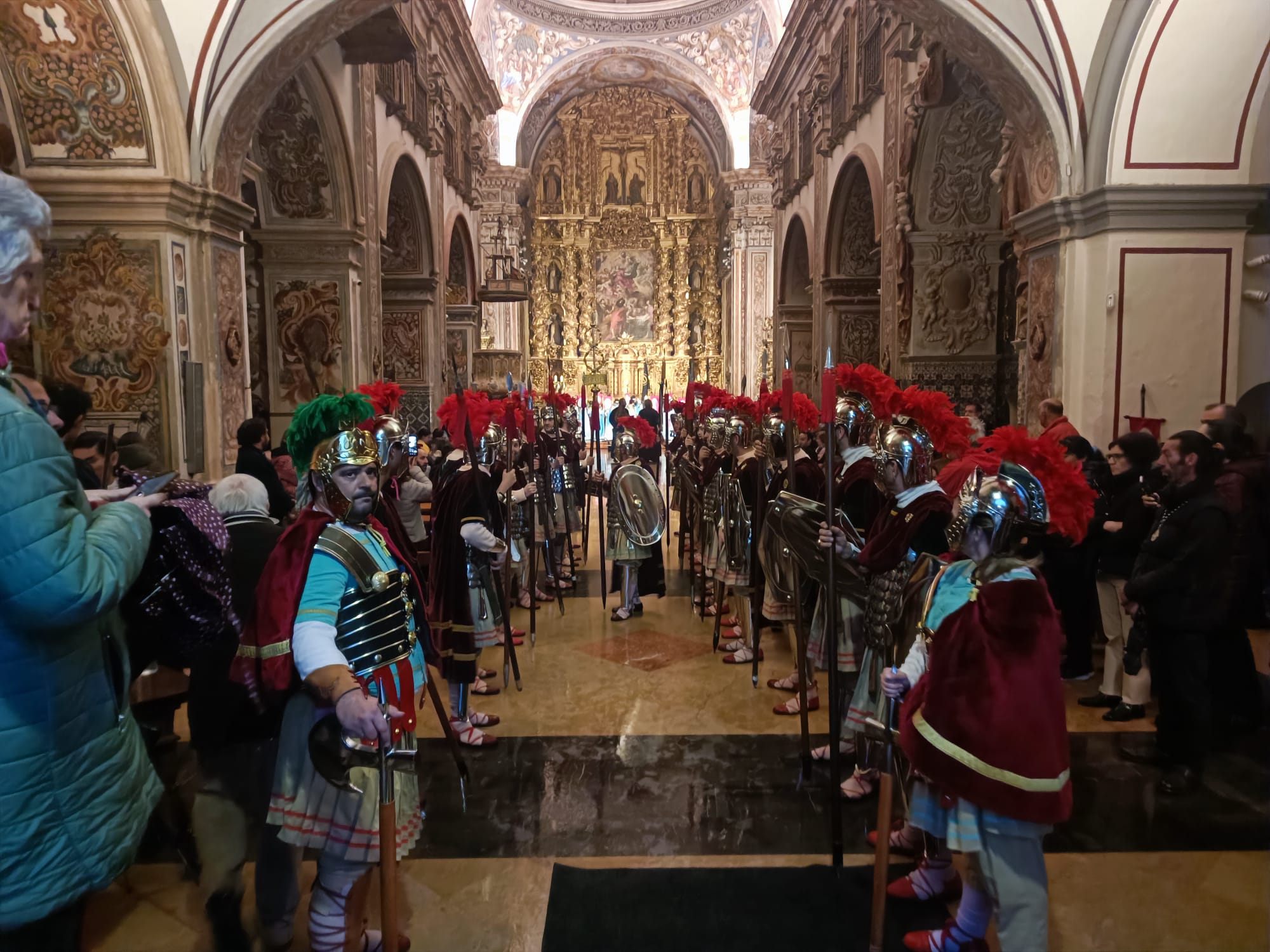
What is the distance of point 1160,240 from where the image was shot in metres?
6.17

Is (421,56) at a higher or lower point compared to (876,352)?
higher

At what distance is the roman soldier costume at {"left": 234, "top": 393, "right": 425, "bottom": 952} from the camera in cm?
224

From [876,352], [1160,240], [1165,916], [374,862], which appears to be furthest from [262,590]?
[876,352]

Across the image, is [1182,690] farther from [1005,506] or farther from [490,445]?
[490,445]

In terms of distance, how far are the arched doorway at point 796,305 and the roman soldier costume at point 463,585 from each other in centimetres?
1259

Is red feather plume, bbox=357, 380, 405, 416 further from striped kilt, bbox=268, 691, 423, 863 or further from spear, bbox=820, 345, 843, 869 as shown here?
spear, bbox=820, 345, 843, 869

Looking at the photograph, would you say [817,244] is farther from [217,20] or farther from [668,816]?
[668,816]

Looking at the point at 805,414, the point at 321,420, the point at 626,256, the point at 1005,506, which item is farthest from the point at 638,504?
the point at 626,256

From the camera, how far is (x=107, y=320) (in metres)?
6.02

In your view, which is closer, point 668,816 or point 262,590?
point 262,590

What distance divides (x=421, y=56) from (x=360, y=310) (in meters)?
5.33

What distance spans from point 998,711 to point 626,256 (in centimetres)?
2551

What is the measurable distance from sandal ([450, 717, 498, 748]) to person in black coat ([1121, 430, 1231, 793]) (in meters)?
3.44

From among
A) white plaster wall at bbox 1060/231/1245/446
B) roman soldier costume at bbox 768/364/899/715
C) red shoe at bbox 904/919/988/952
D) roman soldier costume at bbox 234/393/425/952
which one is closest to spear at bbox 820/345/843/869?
red shoe at bbox 904/919/988/952
